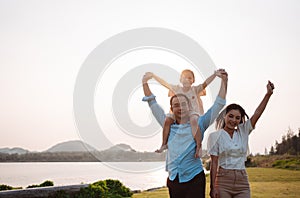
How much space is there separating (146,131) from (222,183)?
2.99ft

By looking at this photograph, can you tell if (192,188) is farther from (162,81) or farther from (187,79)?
(187,79)

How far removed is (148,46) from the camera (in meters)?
4.16

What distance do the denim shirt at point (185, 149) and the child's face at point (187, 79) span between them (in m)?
0.86

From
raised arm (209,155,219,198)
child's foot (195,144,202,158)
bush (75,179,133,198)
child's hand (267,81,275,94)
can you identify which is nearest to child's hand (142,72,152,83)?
child's foot (195,144,202,158)

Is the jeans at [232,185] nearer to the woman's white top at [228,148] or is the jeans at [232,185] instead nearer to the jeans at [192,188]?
the woman's white top at [228,148]

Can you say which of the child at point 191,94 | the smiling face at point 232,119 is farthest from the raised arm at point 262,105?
the child at point 191,94

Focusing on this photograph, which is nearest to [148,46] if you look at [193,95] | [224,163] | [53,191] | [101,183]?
[193,95]

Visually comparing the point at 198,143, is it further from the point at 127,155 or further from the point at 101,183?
the point at 101,183

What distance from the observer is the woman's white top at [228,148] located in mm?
4516

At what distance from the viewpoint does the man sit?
365cm

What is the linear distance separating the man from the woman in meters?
0.76

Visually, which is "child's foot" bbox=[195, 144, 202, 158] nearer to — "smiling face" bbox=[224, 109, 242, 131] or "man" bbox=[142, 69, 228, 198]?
"man" bbox=[142, 69, 228, 198]

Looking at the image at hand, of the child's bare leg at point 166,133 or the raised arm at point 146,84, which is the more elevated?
the raised arm at point 146,84

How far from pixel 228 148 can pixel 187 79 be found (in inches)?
31.7
